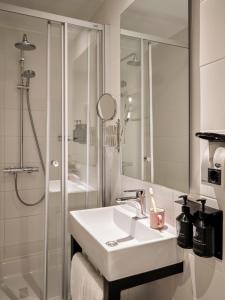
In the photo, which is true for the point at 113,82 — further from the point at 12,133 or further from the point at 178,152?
the point at 12,133

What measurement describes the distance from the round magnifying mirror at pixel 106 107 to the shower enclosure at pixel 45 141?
3.5 inches

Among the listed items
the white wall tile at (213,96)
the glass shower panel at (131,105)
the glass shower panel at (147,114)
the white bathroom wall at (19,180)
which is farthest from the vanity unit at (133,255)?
the white bathroom wall at (19,180)

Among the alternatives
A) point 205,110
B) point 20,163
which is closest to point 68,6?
point 20,163

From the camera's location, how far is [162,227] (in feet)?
4.39

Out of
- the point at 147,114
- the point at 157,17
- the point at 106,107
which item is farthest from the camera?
the point at 106,107

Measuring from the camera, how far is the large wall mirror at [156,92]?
1.29 m

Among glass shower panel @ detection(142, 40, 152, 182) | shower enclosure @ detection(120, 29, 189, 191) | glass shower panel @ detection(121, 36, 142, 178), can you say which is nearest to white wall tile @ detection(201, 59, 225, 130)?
shower enclosure @ detection(120, 29, 189, 191)

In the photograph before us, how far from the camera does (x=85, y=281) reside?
4.48 feet

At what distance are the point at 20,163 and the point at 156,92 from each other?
154 centimetres

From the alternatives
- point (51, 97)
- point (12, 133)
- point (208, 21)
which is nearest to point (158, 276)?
point (208, 21)

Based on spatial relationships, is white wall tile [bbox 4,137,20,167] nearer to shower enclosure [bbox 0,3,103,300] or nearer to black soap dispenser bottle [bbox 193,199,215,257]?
shower enclosure [bbox 0,3,103,300]

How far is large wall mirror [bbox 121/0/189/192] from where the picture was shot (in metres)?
1.29

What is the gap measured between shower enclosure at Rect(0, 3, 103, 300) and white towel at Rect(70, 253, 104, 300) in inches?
14.9

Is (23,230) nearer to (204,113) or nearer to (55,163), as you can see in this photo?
(55,163)
